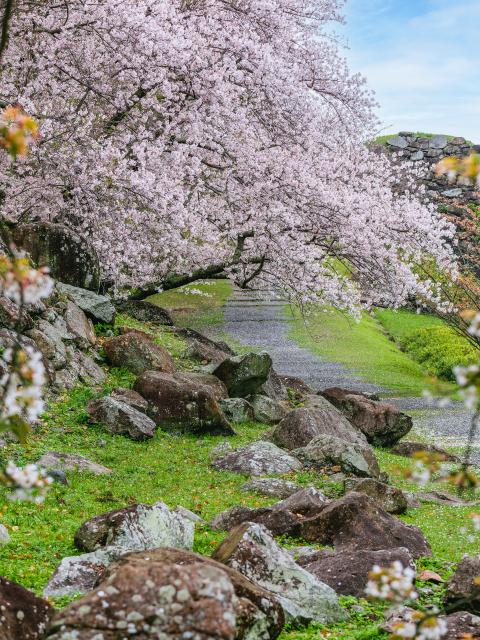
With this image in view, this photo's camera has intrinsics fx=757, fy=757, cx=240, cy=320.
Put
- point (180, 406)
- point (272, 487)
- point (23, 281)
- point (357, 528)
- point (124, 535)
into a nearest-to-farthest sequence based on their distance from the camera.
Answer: point (23, 281) < point (124, 535) < point (357, 528) < point (272, 487) < point (180, 406)

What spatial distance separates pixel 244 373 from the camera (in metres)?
20.5

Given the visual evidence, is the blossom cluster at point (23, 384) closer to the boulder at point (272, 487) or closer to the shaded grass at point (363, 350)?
the boulder at point (272, 487)

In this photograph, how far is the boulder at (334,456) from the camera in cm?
1480

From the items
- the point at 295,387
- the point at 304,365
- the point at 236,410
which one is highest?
the point at 236,410

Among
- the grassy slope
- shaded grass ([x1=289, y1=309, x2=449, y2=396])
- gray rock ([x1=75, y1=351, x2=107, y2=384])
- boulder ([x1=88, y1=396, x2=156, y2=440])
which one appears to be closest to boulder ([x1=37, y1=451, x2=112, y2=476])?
the grassy slope

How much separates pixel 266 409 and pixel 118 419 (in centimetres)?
575

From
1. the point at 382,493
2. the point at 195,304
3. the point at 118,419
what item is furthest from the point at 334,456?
the point at 195,304

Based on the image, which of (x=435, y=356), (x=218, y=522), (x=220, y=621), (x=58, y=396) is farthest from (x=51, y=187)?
(x=435, y=356)

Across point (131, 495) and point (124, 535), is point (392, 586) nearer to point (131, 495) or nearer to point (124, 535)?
point (124, 535)

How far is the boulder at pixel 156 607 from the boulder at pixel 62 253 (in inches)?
634

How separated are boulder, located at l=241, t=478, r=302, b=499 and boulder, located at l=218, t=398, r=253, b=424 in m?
5.84

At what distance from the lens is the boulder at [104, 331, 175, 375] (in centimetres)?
1953

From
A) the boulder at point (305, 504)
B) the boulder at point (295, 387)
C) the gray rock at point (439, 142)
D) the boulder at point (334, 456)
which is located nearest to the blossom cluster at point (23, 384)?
the boulder at point (305, 504)

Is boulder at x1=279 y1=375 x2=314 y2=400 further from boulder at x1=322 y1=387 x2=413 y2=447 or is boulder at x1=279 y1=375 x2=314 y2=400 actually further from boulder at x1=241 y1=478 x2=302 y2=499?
boulder at x1=241 y1=478 x2=302 y2=499
